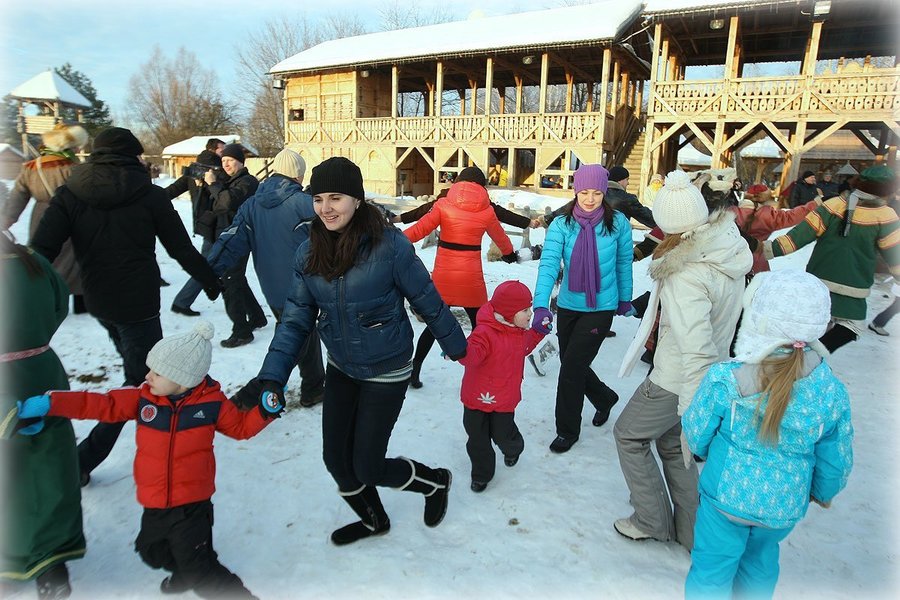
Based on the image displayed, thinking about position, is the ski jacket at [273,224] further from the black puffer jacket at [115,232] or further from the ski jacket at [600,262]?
the ski jacket at [600,262]

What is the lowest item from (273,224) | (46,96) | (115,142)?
(273,224)

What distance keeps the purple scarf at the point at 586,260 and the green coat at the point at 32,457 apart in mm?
2814

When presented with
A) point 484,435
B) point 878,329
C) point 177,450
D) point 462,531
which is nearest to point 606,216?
point 484,435

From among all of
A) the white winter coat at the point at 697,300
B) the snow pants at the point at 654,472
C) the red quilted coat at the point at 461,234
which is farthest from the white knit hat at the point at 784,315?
the red quilted coat at the point at 461,234

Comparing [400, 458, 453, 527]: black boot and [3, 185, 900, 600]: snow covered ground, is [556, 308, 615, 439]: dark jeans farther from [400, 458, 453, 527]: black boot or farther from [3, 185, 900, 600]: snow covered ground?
[400, 458, 453, 527]: black boot

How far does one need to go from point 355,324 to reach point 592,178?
1895mm

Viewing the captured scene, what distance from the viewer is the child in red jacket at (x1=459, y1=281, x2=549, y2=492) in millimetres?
2943

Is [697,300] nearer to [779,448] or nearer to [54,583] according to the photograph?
[779,448]

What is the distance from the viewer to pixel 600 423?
13.1ft

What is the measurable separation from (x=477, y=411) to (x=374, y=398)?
0.84 metres

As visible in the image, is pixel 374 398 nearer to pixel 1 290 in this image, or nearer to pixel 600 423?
pixel 1 290

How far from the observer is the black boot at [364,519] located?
264cm

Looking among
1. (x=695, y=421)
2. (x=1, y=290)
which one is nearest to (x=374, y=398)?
(x=695, y=421)

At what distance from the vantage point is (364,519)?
2.69m
